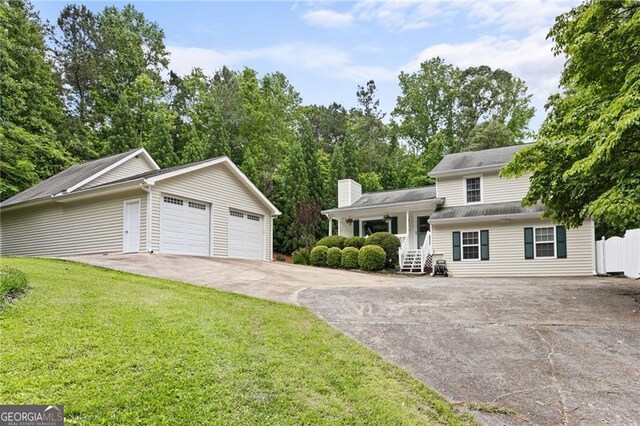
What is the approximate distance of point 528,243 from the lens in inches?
635

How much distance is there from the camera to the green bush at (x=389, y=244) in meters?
18.5

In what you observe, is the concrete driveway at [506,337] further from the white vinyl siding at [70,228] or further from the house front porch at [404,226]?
the house front porch at [404,226]

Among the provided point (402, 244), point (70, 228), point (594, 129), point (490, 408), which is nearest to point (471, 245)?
point (402, 244)

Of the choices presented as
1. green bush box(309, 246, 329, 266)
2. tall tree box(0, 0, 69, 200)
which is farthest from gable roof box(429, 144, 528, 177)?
tall tree box(0, 0, 69, 200)

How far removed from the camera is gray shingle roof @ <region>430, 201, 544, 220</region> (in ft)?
53.2

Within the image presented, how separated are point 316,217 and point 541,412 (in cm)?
2145

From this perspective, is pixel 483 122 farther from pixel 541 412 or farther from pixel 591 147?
pixel 541 412

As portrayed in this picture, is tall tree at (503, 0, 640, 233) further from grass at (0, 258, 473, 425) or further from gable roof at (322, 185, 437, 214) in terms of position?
gable roof at (322, 185, 437, 214)

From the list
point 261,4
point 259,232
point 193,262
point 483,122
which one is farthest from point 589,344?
point 483,122

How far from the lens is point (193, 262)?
12906 millimetres

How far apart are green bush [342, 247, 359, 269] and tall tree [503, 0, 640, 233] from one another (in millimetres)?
9583

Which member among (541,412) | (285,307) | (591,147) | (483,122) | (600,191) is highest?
(483,122)

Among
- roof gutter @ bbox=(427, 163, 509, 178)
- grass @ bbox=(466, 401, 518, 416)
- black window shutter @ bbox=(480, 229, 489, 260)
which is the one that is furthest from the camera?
roof gutter @ bbox=(427, 163, 509, 178)

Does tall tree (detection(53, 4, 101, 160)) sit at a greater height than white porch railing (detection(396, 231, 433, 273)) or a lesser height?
greater
